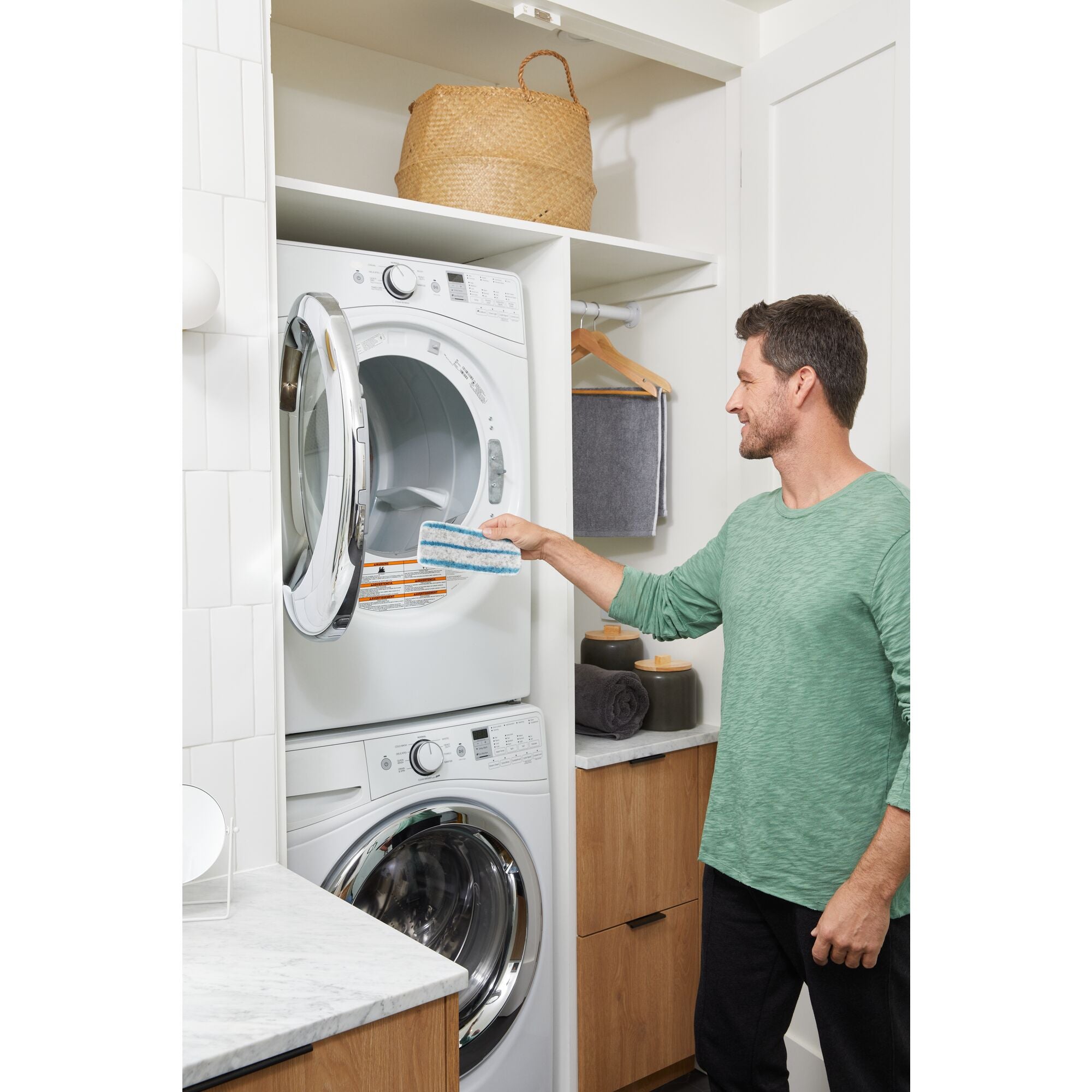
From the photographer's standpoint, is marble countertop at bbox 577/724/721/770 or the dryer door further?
marble countertop at bbox 577/724/721/770

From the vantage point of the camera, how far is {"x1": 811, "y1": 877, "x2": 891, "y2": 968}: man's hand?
1334 mm

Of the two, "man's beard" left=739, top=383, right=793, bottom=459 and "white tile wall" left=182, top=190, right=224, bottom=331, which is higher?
"white tile wall" left=182, top=190, right=224, bottom=331

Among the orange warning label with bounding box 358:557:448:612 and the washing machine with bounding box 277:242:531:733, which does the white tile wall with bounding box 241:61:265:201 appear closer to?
the washing machine with bounding box 277:242:531:733

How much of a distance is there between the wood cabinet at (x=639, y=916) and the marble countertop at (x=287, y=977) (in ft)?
2.71

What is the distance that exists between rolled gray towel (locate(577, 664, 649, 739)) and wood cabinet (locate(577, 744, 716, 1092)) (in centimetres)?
9

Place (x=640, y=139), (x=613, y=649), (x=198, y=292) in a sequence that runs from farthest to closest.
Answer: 1. (x=640, y=139)
2. (x=613, y=649)
3. (x=198, y=292)

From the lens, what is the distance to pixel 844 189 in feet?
6.09

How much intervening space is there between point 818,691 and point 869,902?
0.30 metres

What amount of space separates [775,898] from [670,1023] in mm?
769

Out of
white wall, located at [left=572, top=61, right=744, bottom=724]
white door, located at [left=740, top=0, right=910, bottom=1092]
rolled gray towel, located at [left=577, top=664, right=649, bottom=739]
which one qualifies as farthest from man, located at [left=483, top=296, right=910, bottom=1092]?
white wall, located at [left=572, top=61, right=744, bottom=724]

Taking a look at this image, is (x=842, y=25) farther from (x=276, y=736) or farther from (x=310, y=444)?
(x=276, y=736)

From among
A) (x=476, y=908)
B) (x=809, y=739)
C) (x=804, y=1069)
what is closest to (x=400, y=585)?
(x=476, y=908)

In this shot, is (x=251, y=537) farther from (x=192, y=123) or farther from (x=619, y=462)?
(x=619, y=462)
